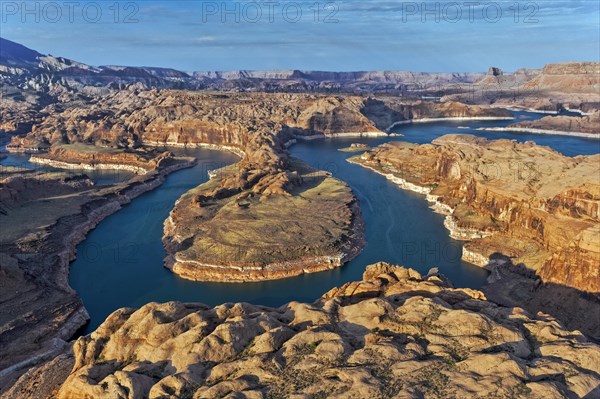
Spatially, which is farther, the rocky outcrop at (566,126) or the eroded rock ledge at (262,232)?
the rocky outcrop at (566,126)

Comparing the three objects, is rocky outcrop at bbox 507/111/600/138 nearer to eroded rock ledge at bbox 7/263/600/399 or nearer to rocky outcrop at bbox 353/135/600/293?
rocky outcrop at bbox 353/135/600/293

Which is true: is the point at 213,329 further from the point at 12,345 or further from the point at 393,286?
the point at 12,345

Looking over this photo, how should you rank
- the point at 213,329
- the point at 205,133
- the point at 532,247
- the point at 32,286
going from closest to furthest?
the point at 213,329 → the point at 32,286 → the point at 532,247 → the point at 205,133

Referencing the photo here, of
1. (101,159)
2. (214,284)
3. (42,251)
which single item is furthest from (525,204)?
(101,159)

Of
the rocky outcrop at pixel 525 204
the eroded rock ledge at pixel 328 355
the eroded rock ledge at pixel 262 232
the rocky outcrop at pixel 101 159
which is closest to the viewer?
the eroded rock ledge at pixel 328 355

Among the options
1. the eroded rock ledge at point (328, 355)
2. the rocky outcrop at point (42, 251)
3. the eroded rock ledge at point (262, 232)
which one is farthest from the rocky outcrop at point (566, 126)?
the eroded rock ledge at point (328, 355)

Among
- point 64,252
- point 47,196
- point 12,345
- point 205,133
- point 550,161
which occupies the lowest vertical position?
point 12,345

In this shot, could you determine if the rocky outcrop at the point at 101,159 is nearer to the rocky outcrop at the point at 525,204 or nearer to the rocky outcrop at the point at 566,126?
the rocky outcrop at the point at 525,204

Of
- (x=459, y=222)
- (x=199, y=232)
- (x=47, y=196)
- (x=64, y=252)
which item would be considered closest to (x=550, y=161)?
(x=459, y=222)
